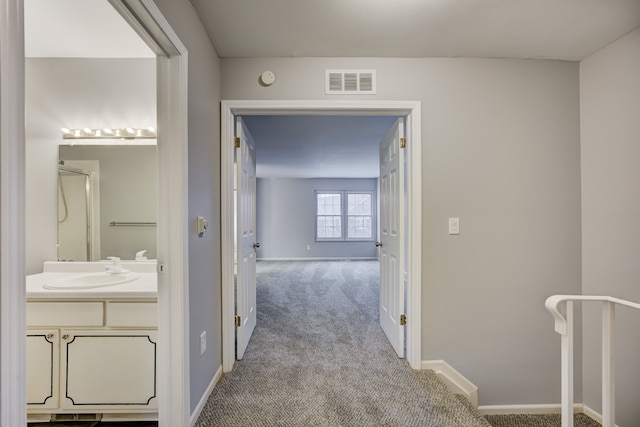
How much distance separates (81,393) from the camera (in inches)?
66.3

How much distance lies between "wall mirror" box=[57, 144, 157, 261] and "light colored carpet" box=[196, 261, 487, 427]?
3.88 feet

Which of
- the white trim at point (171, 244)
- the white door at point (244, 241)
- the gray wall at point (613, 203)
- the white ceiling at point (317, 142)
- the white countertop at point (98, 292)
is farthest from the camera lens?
the white ceiling at point (317, 142)

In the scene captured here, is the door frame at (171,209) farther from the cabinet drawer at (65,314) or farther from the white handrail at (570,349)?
the white handrail at (570,349)

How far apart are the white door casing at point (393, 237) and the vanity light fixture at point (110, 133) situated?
1947 mm

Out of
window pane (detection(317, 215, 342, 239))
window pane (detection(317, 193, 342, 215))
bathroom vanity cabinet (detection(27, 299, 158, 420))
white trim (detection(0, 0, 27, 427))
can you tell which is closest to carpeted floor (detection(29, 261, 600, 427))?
bathroom vanity cabinet (detection(27, 299, 158, 420))

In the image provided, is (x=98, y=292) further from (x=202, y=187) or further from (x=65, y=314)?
(x=202, y=187)

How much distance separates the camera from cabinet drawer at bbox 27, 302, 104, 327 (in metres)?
1.64

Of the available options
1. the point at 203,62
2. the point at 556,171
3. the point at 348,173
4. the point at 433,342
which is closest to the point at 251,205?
the point at 203,62

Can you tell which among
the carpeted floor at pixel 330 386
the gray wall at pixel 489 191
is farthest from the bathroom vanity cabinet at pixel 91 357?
the gray wall at pixel 489 191

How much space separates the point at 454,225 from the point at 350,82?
4.39 ft

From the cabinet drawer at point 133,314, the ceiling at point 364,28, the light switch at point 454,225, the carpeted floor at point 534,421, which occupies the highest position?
the ceiling at point 364,28

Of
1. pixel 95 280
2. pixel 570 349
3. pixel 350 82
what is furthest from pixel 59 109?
pixel 570 349

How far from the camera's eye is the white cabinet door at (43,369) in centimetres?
165

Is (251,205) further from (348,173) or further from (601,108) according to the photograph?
(348,173)
